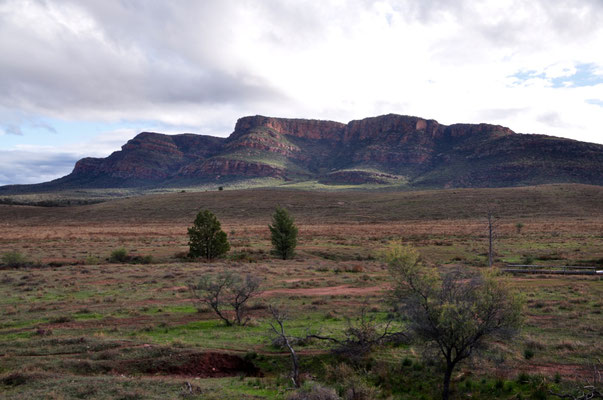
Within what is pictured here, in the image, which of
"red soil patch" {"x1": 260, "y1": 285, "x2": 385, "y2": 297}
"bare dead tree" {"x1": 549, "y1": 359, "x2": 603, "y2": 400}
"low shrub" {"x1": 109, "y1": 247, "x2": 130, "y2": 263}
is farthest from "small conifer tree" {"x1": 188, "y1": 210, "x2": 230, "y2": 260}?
"bare dead tree" {"x1": 549, "y1": 359, "x2": 603, "y2": 400}

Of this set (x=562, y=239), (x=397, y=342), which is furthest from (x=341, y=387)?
(x=562, y=239)

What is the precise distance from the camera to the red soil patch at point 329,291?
2275cm

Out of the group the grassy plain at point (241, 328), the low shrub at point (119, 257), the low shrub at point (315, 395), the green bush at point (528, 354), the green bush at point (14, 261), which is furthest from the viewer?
the low shrub at point (119, 257)

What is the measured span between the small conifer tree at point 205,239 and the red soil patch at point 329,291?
636 inches

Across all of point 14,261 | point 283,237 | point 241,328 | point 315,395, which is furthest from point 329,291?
point 14,261

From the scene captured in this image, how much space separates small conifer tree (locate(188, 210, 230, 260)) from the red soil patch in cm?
1614

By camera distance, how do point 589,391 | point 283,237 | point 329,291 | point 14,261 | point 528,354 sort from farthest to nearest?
point 283,237 → point 14,261 → point 329,291 → point 528,354 → point 589,391

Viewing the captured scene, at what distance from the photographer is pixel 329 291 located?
23.7 metres

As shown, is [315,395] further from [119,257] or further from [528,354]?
[119,257]

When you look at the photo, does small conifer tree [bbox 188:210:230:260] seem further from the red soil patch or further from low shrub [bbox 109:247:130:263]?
the red soil patch

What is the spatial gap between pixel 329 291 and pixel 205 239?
1899cm

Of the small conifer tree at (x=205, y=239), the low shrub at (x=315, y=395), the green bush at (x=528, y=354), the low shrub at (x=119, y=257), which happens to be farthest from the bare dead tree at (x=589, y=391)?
the low shrub at (x=119, y=257)

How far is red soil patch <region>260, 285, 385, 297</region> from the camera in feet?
74.6

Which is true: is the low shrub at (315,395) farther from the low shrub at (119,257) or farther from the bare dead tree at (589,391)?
the low shrub at (119,257)
